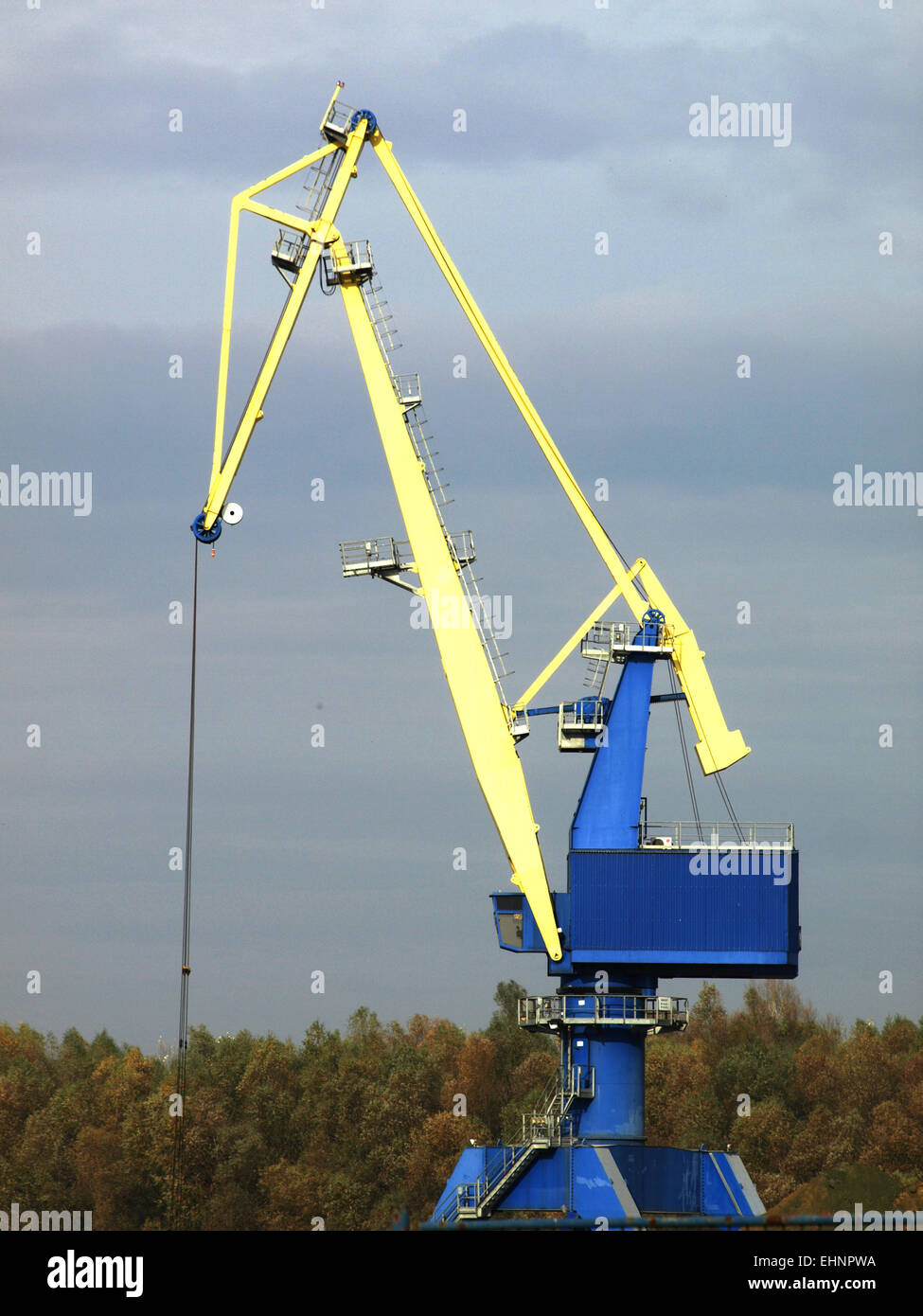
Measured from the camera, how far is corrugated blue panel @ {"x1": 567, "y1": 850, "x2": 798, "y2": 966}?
44.0m

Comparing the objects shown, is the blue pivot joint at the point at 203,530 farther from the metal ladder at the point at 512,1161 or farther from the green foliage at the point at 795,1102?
the green foliage at the point at 795,1102

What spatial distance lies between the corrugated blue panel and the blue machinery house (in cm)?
3

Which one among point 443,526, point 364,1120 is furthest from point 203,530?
point 364,1120

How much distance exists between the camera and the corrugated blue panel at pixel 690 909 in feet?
144

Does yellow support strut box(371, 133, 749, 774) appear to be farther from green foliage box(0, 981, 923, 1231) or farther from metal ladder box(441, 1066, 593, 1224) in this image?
green foliage box(0, 981, 923, 1231)

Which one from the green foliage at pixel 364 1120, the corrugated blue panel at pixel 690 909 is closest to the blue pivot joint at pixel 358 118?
the corrugated blue panel at pixel 690 909

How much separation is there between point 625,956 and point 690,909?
177cm

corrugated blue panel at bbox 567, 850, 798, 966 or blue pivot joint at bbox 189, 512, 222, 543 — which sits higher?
blue pivot joint at bbox 189, 512, 222, 543

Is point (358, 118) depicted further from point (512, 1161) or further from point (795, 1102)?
point (795, 1102)

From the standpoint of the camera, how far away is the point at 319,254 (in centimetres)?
4584

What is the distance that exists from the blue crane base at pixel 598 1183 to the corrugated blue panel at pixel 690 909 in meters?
4.29

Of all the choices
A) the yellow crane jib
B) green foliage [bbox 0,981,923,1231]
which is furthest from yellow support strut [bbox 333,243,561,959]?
green foliage [bbox 0,981,923,1231]
